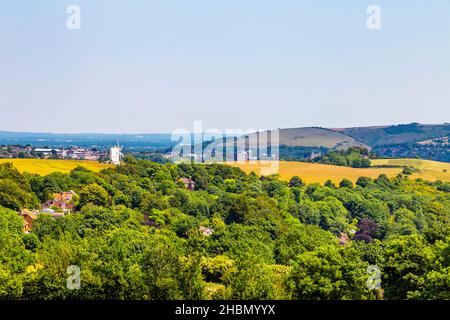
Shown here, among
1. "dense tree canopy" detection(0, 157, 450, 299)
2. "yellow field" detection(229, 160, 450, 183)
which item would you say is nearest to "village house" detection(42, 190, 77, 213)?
"dense tree canopy" detection(0, 157, 450, 299)

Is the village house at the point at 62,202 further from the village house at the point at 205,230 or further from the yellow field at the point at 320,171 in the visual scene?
the yellow field at the point at 320,171

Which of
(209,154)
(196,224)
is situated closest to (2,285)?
(196,224)

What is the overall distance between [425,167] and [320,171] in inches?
1297

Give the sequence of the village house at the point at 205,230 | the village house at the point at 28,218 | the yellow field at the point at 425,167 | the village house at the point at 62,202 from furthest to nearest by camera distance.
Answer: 1. the yellow field at the point at 425,167
2. the village house at the point at 62,202
3. the village house at the point at 205,230
4. the village house at the point at 28,218

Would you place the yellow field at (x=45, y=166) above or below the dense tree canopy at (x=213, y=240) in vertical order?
above

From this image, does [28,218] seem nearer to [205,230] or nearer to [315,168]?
[205,230]

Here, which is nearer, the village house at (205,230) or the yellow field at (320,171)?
the village house at (205,230)

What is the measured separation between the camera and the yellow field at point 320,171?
120000mm

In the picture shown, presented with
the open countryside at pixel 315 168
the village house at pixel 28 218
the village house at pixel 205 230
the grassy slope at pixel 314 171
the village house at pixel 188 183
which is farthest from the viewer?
the grassy slope at pixel 314 171

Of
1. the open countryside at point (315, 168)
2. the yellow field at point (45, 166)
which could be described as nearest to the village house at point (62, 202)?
the yellow field at point (45, 166)

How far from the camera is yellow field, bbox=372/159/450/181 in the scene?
5335 inches

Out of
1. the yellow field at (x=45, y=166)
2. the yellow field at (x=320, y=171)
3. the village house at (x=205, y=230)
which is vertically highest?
the yellow field at (x=45, y=166)
